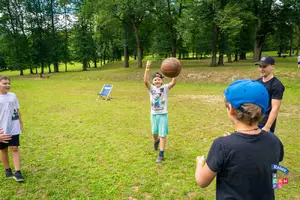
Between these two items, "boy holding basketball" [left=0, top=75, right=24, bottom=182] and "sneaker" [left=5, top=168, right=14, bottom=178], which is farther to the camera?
"sneaker" [left=5, top=168, right=14, bottom=178]

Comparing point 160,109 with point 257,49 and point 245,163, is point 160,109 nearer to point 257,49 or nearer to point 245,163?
point 245,163

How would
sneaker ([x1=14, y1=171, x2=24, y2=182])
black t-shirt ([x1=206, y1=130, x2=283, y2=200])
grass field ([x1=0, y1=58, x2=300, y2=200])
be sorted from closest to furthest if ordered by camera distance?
black t-shirt ([x1=206, y1=130, x2=283, y2=200])
grass field ([x1=0, y1=58, x2=300, y2=200])
sneaker ([x1=14, y1=171, x2=24, y2=182])

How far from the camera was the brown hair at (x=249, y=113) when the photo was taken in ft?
5.37

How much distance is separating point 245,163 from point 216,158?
0.20 metres

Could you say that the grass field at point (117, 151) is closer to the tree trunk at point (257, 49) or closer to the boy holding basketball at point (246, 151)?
the boy holding basketball at point (246, 151)

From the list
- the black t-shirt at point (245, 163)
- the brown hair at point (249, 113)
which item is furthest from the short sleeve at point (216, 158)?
the brown hair at point (249, 113)

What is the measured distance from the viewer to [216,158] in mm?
1663

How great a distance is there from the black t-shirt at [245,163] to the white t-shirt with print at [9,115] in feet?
12.5

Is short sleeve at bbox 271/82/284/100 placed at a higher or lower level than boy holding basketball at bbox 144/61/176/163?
higher

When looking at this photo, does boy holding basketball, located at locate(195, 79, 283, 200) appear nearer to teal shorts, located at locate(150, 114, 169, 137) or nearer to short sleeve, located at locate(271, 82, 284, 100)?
short sleeve, located at locate(271, 82, 284, 100)

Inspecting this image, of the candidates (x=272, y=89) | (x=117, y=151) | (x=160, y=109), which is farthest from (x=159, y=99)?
(x=272, y=89)

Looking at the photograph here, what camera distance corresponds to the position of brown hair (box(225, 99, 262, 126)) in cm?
164

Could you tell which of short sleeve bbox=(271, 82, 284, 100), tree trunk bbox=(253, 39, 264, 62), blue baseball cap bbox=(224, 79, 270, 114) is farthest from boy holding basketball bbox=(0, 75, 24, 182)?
tree trunk bbox=(253, 39, 264, 62)

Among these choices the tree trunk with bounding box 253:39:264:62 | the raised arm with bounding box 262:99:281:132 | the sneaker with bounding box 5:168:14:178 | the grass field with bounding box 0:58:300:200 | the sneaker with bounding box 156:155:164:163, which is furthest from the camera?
the tree trunk with bounding box 253:39:264:62
